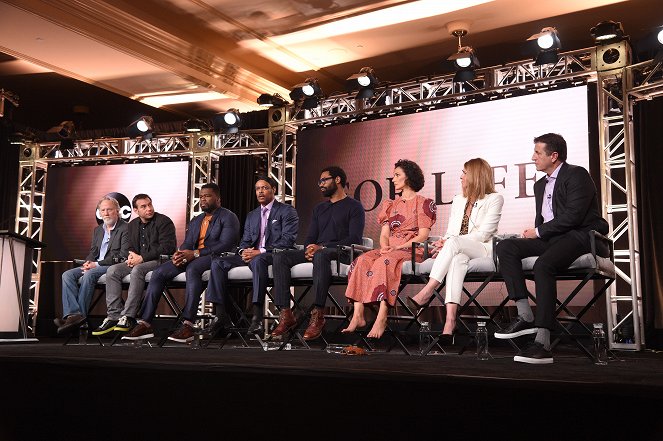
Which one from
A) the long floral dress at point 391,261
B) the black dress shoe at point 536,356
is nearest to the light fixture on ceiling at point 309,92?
the long floral dress at point 391,261

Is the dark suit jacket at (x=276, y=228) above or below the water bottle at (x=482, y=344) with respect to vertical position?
above

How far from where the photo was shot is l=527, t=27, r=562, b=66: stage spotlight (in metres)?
6.11

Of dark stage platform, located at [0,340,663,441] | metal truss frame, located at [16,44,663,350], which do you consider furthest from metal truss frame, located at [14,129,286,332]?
dark stage platform, located at [0,340,663,441]

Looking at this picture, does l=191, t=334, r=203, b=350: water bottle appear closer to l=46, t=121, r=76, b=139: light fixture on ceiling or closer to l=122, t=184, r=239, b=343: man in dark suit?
l=122, t=184, r=239, b=343: man in dark suit

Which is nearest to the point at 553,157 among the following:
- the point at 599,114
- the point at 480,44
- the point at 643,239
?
the point at 599,114

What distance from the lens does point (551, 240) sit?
3.91 metres

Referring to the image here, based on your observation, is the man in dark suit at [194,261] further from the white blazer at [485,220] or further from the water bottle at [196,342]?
the white blazer at [485,220]

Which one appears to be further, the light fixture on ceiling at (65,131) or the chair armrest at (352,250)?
the light fixture on ceiling at (65,131)

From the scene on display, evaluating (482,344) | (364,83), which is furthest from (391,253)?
(364,83)

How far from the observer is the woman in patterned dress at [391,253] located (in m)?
4.32

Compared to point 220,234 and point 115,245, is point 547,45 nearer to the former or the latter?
point 220,234

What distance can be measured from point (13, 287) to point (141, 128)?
3195mm

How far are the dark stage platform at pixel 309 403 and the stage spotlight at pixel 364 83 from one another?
5.12 metres

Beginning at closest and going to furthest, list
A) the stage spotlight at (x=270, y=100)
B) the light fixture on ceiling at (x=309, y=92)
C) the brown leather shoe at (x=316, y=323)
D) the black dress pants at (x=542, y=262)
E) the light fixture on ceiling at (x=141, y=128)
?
the black dress pants at (x=542, y=262) → the brown leather shoe at (x=316, y=323) → the light fixture on ceiling at (x=309, y=92) → the stage spotlight at (x=270, y=100) → the light fixture on ceiling at (x=141, y=128)
